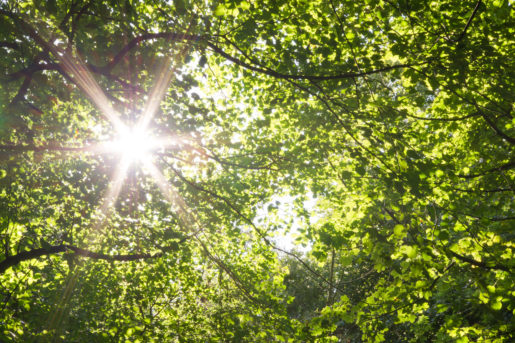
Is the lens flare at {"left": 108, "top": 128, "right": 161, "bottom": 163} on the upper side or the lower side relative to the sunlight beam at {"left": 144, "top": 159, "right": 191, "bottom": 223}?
upper

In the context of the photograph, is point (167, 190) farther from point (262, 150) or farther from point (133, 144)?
point (262, 150)

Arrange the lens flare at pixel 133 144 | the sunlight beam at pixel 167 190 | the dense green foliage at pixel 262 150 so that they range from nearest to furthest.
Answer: the dense green foliage at pixel 262 150 < the lens flare at pixel 133 144 < the sunlight beam at pixel 167 190

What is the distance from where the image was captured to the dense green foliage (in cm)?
341

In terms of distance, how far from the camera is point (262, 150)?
552 centimetres

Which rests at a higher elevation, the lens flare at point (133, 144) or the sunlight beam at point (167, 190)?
the lens flare at point (133, 144)

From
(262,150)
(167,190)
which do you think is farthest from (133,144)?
(262,150)

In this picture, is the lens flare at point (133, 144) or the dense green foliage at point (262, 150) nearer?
the dense green foliage at point (262, 150)

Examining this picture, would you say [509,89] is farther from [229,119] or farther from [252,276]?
[252,276]

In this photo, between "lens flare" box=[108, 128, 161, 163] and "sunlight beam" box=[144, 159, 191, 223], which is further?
"sunlight beam" box=[144, 159, 191, 223]

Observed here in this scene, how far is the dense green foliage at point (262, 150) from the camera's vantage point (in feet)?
11.2

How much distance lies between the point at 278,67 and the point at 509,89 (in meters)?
3.66

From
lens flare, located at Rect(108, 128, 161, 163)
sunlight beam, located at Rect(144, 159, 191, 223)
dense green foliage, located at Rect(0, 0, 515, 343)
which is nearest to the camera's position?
dense green foliage, located at Rect(0, 0, 515, 343)

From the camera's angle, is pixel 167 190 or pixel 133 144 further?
pixel 167 190

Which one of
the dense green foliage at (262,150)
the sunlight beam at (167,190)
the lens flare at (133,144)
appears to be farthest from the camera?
the sunlight beam at (167,190)
